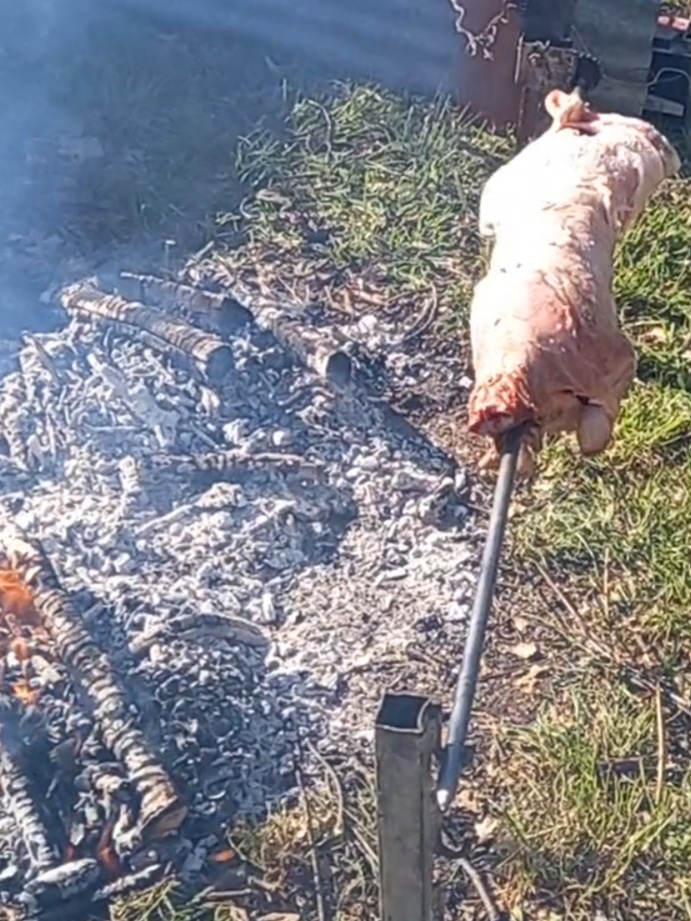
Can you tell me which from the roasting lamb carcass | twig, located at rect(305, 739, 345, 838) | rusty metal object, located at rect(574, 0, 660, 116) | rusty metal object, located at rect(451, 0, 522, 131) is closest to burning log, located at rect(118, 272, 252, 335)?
the roasting lamb carcass

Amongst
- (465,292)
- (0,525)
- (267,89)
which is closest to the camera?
(0,525)

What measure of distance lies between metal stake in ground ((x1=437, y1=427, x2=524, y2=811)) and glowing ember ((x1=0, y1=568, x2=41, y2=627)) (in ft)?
5.45

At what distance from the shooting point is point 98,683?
395cm

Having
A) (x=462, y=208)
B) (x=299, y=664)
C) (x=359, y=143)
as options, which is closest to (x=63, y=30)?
(x=359, y=143)

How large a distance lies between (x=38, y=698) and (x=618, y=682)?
Answer: 167 centimetres

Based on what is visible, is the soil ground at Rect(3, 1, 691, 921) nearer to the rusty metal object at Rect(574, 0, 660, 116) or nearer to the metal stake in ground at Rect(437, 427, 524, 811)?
the rusty metal object at Rect(574, 0, 660, 116)

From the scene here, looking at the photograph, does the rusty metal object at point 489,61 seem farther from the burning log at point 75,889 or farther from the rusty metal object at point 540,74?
the burning log at point 75,889

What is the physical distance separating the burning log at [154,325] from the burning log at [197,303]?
2.7 inches

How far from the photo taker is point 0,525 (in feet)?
14.9

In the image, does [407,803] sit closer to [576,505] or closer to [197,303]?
[576,505]

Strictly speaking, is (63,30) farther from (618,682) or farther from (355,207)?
(618,682)

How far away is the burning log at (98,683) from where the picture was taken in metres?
3.74

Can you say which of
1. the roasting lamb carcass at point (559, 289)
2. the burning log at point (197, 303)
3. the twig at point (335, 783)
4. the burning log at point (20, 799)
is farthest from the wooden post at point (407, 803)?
the burning log at point (197, 303)

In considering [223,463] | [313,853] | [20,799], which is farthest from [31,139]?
[313,853]
